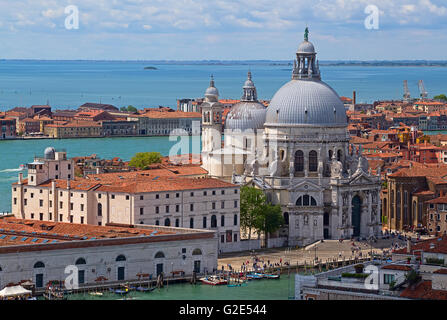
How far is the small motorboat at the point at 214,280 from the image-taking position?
4656 centimetres

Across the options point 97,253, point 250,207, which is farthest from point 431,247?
point 250,207

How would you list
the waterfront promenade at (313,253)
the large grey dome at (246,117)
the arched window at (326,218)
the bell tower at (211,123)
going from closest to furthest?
the waterfront promenade at (313,253) → the arched window at (326,218) → the large grey dome at (246,117) → the bell tower at (211,123)

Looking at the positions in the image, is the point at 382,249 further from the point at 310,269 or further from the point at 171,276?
the point at 171,276

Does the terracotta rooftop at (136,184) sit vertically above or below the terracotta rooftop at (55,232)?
above

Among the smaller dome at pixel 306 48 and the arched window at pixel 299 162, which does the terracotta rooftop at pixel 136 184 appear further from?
the smaller dome at pixel 306 48

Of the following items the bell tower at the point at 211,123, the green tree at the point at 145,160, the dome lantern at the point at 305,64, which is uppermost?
the dome lantern at the point at 305,64

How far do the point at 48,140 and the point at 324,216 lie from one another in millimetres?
72922

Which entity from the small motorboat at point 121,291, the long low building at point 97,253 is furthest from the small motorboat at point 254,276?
the small motorboat at point 121,291

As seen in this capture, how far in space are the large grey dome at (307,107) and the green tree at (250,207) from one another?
408 centimetres

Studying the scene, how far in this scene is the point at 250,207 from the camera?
5725cm

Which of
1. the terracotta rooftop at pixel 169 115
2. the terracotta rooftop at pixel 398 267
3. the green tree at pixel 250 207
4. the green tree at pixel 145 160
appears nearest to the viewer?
the terracotta rooftop at pixel 398 267

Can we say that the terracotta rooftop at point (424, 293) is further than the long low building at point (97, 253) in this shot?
No

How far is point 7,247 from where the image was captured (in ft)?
144
